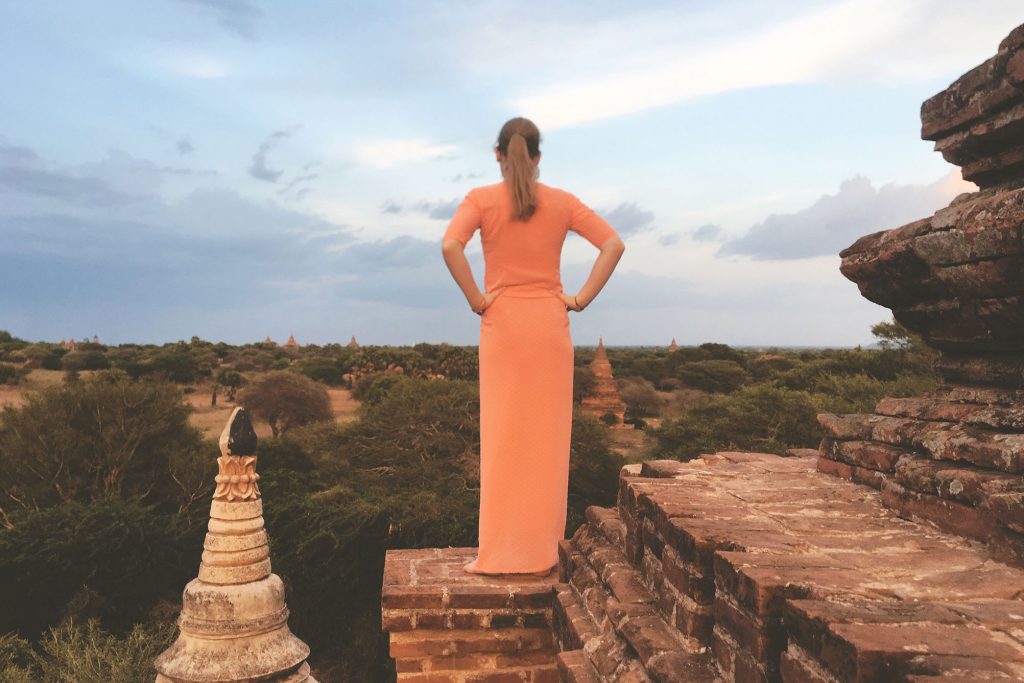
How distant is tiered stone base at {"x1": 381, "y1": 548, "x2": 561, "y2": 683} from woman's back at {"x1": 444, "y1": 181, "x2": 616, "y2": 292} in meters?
1.54

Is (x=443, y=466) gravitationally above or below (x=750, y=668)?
below

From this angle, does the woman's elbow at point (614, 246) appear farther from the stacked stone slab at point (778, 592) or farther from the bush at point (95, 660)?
the bush at point (95, 660)

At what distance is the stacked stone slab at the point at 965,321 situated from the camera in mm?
2523

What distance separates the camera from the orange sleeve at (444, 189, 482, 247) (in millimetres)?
3664

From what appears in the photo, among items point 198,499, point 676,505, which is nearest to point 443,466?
point 198,499

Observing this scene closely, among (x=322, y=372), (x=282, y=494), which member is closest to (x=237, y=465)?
(x=282, y=494)

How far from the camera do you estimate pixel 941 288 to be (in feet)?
9.92

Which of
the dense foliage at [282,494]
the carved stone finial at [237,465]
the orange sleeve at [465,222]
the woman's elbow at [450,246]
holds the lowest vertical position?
the dense foliage at [282,494]

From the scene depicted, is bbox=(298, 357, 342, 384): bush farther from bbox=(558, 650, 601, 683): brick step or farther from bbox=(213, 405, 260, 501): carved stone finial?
bbox=(558, 650, 601, 683): brick step

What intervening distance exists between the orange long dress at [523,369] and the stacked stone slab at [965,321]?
137 cm

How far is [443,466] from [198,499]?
4129 mm

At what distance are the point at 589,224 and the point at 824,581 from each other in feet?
7.60

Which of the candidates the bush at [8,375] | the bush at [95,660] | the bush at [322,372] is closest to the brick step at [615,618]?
the bush at [95,660]

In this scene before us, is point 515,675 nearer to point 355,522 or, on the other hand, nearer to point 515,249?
point 515,249
